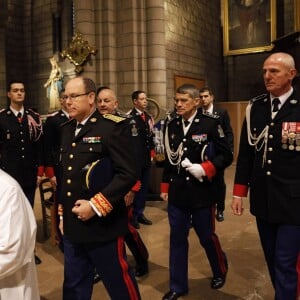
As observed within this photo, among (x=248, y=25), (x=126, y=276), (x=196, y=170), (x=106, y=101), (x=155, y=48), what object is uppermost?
(x=248, y=25)

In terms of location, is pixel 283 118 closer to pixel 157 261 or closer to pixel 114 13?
pixel 157 261

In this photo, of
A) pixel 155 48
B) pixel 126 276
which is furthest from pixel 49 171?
pixel 155 48

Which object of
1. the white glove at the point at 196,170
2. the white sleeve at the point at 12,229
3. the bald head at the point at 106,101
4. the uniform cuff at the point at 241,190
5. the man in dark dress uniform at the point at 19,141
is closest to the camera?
the white sleeve at the point at 12,229

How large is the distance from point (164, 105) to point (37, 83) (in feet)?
28.6

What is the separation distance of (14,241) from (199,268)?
2.47 meters

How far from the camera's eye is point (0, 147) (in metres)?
3.99

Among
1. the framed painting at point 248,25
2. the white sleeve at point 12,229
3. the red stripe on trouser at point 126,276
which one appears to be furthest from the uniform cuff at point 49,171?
the framed painting at point 248,25

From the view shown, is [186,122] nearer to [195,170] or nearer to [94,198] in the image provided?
[195,170]

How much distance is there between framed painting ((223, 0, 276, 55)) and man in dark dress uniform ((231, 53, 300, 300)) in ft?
30.6

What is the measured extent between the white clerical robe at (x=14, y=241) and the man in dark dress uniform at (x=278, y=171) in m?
1.44

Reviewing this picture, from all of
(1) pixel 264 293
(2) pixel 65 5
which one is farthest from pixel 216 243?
(2) pixel 65 5

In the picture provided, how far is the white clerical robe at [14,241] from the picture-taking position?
63.7 inches

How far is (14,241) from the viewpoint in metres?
1.62

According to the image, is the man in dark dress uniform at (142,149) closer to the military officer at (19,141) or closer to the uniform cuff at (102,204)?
the military officer at (19,141)
